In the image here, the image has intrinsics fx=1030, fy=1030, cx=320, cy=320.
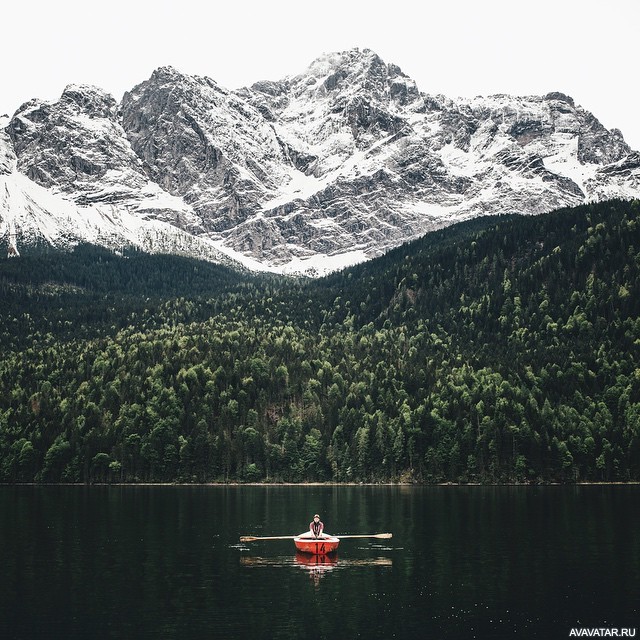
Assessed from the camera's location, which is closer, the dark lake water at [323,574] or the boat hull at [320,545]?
the dark lake water at [323,574]

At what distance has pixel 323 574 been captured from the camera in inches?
3551

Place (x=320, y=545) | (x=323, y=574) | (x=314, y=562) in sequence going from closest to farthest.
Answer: (x=323, y=574)
(x=314, y=562)
(x=320, y=545)

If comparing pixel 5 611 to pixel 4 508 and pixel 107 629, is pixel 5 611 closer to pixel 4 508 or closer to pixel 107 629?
pixel 107 629

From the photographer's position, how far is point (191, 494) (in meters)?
193

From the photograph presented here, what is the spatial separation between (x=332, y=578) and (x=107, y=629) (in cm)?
2633

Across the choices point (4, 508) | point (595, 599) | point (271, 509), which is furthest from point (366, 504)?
point (595, 599)

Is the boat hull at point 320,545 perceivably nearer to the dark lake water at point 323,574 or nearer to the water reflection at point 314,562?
the water reflection at point 314,562

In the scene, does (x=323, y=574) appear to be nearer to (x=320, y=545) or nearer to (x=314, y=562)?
(x=314, y=562)

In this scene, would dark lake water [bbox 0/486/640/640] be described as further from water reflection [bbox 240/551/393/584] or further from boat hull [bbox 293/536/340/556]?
boat hull [bbox 293/536/340/556]

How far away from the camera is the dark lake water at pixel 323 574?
67.4 m

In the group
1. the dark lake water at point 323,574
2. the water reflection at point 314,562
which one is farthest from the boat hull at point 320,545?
the dark lake water at point 323,574

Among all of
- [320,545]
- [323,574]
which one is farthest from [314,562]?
[323,574]

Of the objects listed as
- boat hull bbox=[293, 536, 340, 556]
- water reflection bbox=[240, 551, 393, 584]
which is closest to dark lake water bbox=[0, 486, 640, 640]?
water reflection bbox=[240, 551, 393, 584]

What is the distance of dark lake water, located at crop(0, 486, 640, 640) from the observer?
67375 millimetres
